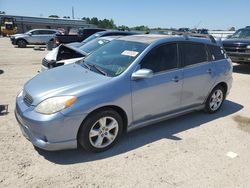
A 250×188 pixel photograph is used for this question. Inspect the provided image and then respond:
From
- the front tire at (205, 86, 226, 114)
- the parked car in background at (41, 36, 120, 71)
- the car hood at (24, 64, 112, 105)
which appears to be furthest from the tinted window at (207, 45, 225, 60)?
the parked car in background at (41, 36, 120, 71)

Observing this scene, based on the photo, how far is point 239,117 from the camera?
216 inches

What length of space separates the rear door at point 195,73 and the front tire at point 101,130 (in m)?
1.51

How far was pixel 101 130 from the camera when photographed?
373cm

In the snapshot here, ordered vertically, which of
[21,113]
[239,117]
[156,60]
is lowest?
[239,117]

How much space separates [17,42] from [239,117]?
20745 mm

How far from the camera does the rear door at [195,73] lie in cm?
469

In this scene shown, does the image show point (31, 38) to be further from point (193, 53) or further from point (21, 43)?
point (193, 53)

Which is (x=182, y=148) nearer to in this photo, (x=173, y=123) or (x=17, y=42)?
(x=173, y=123)

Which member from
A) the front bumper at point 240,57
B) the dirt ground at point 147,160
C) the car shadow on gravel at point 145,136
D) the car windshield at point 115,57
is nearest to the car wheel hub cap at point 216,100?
the car shadow on gravel at point 145,136

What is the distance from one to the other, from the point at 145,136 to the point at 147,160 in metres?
0.77

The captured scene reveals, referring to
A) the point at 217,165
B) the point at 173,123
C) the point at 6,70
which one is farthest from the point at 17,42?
the point at 217,165

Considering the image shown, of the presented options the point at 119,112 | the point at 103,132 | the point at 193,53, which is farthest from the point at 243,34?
the point at 103,132

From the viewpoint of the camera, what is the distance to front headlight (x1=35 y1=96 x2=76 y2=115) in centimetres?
332

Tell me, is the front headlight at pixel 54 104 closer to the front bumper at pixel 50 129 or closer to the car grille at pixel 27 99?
the front bumper at pixel 50 129
